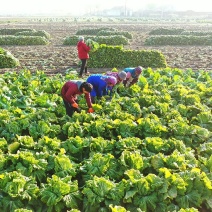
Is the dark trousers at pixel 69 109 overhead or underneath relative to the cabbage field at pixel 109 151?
overhead

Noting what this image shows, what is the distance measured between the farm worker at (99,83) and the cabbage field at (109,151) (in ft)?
0.83

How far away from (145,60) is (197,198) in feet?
39.7

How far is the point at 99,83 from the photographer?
28.4 feet

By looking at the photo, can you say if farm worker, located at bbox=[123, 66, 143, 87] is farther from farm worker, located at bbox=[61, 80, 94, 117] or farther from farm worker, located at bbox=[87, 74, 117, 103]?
farm worker, located at bbox=[61, 80, 94, 117]

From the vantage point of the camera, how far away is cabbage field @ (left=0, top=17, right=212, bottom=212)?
5.18 m

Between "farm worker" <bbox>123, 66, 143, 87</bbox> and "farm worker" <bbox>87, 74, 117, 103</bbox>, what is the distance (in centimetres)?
133

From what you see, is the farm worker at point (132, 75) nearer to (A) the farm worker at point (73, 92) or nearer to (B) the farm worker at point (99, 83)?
(B) the farm worker at point (99, 83)

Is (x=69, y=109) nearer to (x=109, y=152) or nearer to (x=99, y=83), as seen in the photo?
(x=99, y=83)

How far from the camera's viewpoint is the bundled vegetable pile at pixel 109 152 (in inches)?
204

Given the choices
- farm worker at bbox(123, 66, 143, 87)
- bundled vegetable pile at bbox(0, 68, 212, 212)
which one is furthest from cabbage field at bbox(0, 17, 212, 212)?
farm worker at bbox(123, 66, 143, 87)

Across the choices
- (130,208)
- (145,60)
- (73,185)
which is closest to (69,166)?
(73,185)

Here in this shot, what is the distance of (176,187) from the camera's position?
5355mm

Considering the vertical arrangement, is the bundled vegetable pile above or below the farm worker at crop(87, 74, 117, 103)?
below

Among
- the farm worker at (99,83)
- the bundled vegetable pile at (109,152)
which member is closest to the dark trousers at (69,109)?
the bundled vegetable pile at (109,152)
